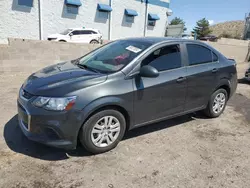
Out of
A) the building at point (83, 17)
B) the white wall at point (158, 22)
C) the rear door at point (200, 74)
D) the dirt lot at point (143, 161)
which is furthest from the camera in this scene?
the white wall at point (158, 22)

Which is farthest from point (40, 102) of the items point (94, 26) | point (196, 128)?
point (94, 26)

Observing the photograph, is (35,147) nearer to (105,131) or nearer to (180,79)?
(105,131)

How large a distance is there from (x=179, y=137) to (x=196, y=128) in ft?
1.95

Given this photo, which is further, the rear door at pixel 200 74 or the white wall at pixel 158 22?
the white wall at pixel 158 22

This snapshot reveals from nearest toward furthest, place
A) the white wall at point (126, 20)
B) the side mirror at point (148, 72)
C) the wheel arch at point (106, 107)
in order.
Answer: the wheel arch at point (106, 107)
the side mirror at point (148, 72)
the white wall at point (126, 20)

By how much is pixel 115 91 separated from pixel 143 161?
104cm

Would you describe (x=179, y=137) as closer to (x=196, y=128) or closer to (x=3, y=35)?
(x=196, y=128)

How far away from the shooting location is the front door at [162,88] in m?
3.32

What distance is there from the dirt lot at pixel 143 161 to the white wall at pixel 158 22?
62.9 feet

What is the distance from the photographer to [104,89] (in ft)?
9.66

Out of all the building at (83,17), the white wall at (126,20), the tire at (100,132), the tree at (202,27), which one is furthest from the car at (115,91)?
the tree at (202,27)

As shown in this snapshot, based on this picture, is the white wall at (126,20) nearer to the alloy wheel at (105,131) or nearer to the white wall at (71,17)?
the white wall at (71,17)

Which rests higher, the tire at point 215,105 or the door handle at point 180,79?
the door handle at point 180,79

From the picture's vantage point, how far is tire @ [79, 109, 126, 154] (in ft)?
9.56
